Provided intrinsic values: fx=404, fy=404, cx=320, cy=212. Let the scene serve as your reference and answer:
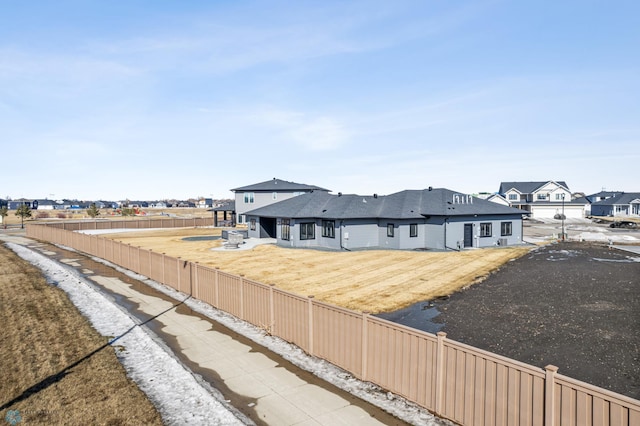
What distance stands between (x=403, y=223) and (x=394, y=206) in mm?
3397

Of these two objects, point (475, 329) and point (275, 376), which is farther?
point (475, 329)

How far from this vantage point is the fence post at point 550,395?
21.6 ft

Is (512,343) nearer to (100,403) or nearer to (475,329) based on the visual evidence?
(475,329)

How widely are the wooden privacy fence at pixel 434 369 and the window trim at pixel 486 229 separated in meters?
30.0

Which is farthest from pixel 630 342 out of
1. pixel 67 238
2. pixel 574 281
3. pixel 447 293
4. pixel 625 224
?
pixel 625 224

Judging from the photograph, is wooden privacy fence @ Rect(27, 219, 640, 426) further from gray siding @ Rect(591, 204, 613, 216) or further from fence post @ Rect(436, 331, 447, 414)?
gray siding @ Rect(591, 204, 613, 216)

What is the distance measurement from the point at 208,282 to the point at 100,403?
28.7 ft

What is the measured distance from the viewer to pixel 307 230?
4050 cm

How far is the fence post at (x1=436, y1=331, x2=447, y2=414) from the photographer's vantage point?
8.23m

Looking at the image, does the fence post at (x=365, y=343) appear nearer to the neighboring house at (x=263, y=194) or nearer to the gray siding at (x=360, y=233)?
the gray siding at (x=360, y=233)

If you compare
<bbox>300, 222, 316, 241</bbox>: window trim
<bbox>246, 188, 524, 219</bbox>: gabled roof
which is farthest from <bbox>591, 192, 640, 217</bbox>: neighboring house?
<bbox>300, 222, 316, 241</bbox>: window trim

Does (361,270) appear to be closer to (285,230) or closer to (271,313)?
(271,313)

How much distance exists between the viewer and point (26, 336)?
42.8ft

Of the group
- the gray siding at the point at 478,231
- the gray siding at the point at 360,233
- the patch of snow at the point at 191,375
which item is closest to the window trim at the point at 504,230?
the gray siding at the point at 478,231
